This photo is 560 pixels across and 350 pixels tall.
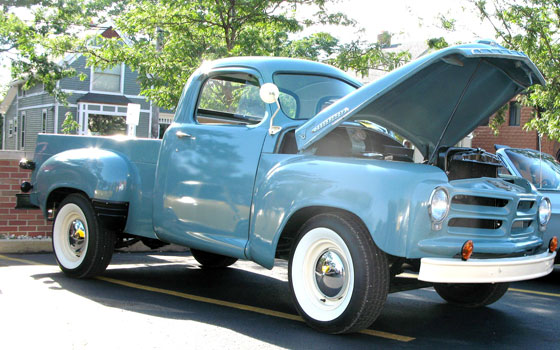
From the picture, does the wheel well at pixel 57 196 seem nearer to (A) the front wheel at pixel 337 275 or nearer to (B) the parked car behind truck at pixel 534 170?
(A) the front wheel at pixel 337 275

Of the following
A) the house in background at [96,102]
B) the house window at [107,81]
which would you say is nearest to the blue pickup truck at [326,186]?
the house in background at [96,102]

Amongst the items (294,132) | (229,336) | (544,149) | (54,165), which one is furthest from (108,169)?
(544,149)

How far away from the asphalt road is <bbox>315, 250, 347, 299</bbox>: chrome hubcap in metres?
0.32

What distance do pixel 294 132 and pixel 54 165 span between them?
2.85m

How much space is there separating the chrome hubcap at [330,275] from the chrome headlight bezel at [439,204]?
78 centimetres

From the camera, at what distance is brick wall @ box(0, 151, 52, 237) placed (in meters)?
8.96

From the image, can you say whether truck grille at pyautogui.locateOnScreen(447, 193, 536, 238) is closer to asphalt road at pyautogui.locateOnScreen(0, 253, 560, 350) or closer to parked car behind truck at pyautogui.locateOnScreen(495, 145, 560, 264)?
asphalt road at pyautogui.locateOnScreen(0, 253, 560, 350)

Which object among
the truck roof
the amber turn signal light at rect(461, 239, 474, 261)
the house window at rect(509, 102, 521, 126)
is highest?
the house window at rect(509, 102, 521, 126)

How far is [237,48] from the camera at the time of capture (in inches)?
471

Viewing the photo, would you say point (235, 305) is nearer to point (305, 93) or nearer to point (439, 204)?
point (305, 93)

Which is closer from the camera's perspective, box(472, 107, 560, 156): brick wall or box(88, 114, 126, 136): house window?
box(472, 107, 560, 156): brick wall

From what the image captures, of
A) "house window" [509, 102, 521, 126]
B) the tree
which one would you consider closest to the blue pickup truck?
the tree

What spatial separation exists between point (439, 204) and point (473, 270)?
1.60 ft

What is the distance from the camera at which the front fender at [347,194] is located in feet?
14.1
